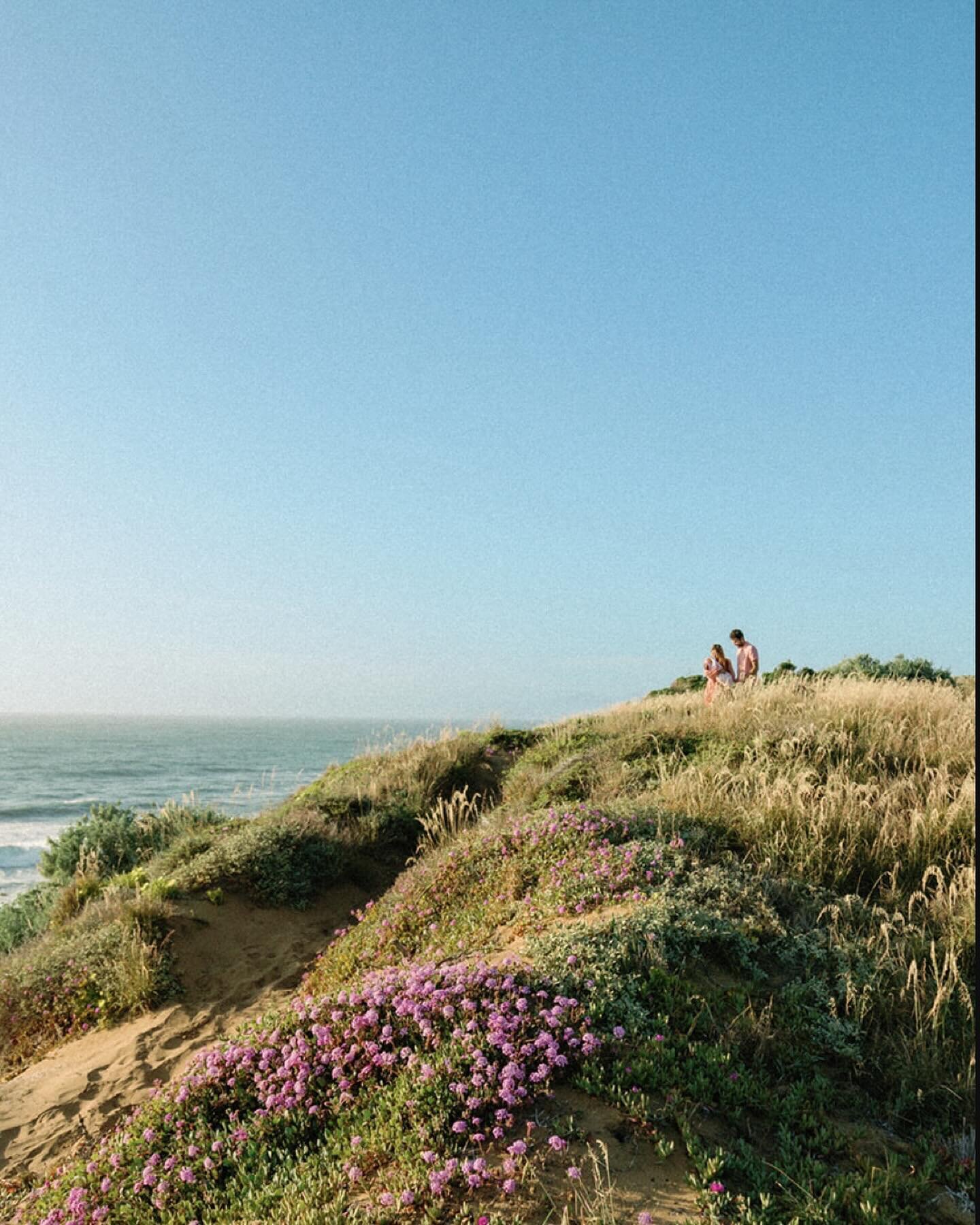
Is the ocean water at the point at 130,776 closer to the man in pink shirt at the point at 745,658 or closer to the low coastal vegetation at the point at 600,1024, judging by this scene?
the low coastal vegetation at the point at 600,1024

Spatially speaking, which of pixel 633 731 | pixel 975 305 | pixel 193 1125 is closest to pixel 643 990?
pixel 193 1125

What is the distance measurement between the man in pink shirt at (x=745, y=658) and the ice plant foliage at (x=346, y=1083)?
13778 mm

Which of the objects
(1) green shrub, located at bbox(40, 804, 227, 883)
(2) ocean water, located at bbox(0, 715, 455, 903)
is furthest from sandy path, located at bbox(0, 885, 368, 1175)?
(1) green shrub, located at bbox(40, 804, 227, 883)

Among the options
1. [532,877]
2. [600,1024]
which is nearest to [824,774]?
[532,877]

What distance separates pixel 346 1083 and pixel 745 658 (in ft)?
49.0

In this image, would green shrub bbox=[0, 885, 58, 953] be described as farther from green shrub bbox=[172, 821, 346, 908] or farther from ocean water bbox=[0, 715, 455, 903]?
ocean water bbox=[0, 715, 455, 903]

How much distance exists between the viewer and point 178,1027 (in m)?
7.48

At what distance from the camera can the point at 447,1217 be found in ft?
11.2

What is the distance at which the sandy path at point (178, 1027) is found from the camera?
20.1 feet

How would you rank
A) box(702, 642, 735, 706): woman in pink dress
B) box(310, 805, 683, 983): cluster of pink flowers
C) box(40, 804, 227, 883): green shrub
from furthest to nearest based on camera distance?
box(702, 642, 735, 706): woman in pink dress → box(40, 804, 227, 883): green shrub → box(310, 805, 683, 983): cluster of pink flowers

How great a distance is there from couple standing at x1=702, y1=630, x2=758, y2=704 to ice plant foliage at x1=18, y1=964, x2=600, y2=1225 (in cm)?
1297

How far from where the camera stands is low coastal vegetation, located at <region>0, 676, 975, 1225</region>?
364cm

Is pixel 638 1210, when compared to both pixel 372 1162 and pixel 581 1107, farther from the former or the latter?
pixel 372 1162

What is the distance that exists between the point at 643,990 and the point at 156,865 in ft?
26.5
